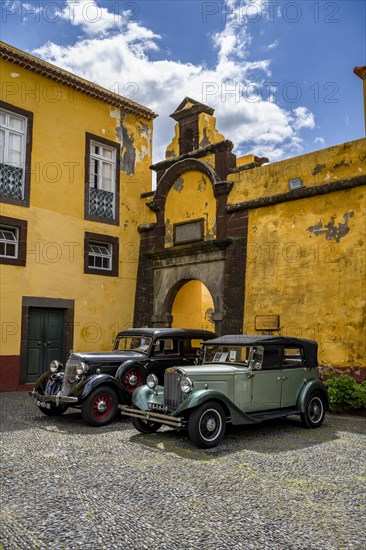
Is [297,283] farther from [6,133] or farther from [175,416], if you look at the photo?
[6,133]

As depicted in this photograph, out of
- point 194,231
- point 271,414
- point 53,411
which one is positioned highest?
point 194,231

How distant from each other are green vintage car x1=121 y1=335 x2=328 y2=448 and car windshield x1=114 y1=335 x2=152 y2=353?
1.49 metres

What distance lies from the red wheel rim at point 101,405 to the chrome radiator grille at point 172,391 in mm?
1357

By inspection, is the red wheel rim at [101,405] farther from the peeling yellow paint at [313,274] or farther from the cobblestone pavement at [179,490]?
the peeling yellow paint at [313,274]

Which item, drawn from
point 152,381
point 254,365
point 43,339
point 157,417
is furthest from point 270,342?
point 43,339

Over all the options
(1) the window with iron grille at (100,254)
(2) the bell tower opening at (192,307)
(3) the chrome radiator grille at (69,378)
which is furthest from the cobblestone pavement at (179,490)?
(2) the bell tower opening at (192,307)

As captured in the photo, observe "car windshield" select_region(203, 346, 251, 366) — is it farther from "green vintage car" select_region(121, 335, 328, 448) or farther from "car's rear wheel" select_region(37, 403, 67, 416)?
"car's rear wheel" select_region(37, 403, 67, 416)

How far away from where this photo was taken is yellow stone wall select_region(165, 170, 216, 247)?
12.4 metres

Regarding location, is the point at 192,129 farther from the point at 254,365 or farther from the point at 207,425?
the point at 207,425

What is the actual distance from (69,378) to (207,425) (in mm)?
2816

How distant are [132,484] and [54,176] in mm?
9585

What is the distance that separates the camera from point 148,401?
6.70 m

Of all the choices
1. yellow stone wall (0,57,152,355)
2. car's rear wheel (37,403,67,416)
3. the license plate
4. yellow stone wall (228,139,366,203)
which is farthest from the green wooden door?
yellow stone wall (228,139,366,203)

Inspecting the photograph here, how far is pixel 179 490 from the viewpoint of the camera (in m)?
4.31
